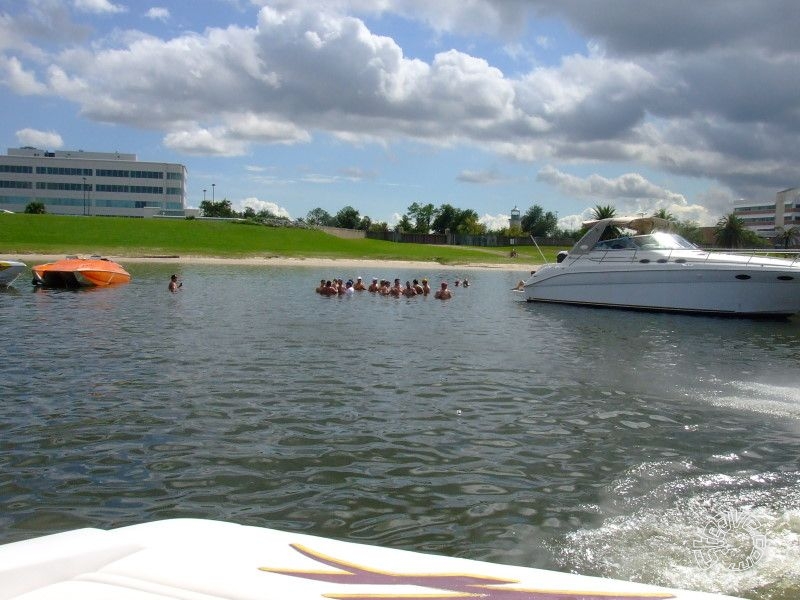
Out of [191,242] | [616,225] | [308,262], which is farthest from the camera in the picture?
[191,242]

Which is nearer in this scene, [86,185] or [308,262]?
[308,262]

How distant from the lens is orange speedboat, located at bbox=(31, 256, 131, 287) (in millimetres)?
33688

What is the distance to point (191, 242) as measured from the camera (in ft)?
264

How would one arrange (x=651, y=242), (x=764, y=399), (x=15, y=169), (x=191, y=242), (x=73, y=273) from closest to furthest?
(x=764, y=399) < (x=651, y=242) < (x=73, y=273) < (x=191, y=242) < (x=15, y=169)

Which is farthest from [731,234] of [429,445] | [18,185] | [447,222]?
[18,185]

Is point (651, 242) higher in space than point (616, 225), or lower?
lower

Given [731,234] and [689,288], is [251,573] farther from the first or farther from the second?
[731,234]

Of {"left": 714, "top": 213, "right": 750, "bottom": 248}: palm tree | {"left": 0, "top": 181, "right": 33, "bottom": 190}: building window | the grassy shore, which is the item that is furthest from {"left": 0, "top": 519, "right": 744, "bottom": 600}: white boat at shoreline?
{"left": 0, "top": 181, "right": 33, "bottom": 190}: building window

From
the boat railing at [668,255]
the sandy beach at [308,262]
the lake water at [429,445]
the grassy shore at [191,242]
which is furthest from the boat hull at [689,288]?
the grassy shore at [191,242]

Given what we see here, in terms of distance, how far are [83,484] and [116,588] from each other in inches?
183

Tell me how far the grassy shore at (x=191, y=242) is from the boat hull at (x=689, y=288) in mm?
46601

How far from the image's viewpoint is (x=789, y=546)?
6172 millimetres

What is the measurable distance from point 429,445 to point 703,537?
11.7ft

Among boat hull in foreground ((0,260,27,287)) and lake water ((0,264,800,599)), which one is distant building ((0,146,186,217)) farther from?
lake water ((0,264,800,599))
